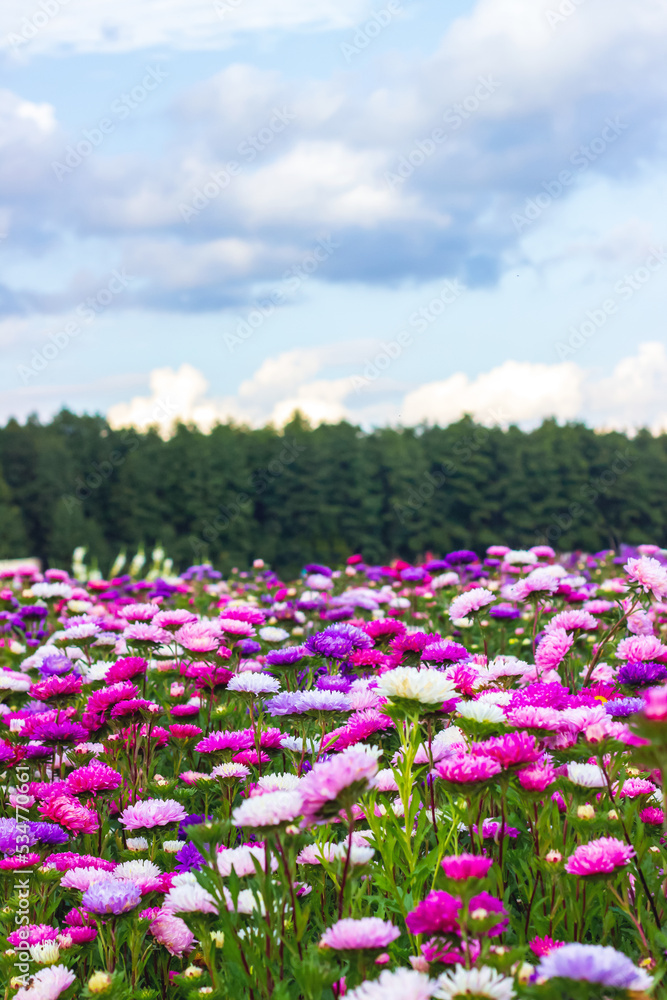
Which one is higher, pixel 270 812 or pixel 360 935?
pixel 270 812

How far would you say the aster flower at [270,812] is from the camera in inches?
61.6

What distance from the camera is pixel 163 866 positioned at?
2588mm

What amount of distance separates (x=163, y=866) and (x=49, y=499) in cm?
4399

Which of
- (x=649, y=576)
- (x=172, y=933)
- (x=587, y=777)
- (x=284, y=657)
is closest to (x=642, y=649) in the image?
(x=649, y=576)

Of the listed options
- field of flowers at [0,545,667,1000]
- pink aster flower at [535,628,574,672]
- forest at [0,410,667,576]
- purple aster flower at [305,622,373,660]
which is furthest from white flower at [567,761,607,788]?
forest at [0,410,667,576]

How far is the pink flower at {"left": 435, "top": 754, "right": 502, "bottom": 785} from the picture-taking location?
1688mm

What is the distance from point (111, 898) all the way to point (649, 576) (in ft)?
6.52

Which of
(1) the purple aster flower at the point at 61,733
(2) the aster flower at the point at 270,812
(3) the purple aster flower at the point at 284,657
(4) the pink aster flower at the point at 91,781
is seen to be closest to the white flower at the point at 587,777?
(2) the aster flower at the point at 270,812

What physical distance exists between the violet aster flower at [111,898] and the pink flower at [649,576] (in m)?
1.91

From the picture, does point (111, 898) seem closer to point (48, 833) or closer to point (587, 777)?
point (48, 833)

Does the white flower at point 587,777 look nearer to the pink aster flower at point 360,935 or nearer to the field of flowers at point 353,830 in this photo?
the field of flowers at point 353,830

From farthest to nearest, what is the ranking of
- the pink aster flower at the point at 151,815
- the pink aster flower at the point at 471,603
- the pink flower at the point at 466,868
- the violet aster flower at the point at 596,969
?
the pink aster flower at the point at 471,603, the pink aster flower at the point at 151,815, the pink flower at the point at 466,868, the violet aster flower at the point at 596,969

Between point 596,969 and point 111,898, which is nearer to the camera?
point 596,969

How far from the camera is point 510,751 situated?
173 cm
